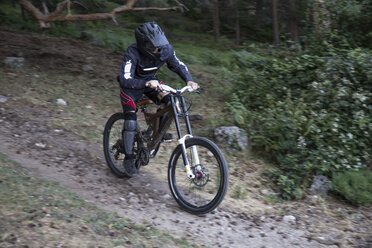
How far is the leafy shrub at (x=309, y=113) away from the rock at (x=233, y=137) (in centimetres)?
17

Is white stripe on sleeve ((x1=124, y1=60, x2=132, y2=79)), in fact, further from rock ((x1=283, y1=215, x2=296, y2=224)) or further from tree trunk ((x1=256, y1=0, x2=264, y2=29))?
tree trunk ((x1=256, y1=0, x2=264, y2=29))

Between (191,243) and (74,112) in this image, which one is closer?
(191,243)

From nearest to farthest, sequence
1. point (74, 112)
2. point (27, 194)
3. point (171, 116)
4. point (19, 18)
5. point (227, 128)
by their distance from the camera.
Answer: point (27, 194) → point (171, 116) → point (227, 128) → point (74, 112) → point (19, 18)

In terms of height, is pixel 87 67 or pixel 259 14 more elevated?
pixel 259 14

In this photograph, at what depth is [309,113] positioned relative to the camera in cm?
723

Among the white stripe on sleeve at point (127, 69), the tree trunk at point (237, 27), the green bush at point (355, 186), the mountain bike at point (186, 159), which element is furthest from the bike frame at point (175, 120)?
the tree trunk at point (237, 27)

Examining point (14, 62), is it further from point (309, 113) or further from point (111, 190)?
point (309, 113)

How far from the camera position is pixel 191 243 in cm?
434

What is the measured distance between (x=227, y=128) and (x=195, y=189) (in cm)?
233

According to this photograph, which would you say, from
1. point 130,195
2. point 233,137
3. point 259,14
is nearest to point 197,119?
point 233,137

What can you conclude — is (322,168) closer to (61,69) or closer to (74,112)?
(74,112)

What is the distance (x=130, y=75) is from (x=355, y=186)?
3.71m

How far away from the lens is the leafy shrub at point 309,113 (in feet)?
21.2

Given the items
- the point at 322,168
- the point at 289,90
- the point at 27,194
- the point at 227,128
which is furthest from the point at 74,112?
the point at 322,168
